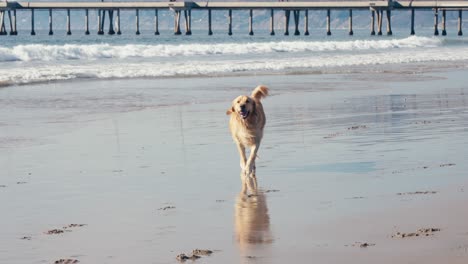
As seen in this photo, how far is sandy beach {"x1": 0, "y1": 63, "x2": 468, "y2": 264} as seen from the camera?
5652mm

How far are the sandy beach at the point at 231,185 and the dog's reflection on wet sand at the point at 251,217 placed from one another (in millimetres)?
12

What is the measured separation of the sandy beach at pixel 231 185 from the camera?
5652 mm

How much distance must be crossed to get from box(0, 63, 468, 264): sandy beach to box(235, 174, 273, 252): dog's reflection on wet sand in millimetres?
12

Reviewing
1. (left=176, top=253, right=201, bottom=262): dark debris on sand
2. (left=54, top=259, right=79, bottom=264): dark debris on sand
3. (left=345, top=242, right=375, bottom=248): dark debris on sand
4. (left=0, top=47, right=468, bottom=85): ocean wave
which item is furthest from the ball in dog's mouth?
(left=0, top=47, right=468, bottom=85): ocean wave

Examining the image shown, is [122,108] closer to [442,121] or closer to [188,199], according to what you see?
[442,121]

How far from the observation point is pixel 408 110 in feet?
44.9

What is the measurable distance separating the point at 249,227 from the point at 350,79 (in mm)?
16060

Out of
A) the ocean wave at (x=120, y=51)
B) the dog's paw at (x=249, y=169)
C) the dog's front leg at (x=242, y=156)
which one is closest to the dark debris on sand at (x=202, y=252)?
the dog's paw at (x=249, y=169)

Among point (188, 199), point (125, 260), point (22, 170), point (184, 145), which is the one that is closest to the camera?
point (125, 260)

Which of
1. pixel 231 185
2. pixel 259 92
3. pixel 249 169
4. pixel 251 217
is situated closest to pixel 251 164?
pixel 249 169

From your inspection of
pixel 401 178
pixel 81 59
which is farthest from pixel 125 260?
pixel 81 59

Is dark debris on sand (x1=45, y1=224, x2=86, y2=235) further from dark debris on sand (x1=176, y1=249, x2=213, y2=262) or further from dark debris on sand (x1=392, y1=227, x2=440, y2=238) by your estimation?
dark debris on sand (x1=392, y1=227, x2=440, y2=238)

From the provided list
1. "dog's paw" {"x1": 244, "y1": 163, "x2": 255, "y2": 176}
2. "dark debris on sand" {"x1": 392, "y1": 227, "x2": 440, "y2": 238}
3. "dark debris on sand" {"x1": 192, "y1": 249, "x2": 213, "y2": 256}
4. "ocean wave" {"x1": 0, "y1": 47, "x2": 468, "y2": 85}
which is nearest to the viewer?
"dark debris on sand" {"x1": 192, "y1": 249, "x2": 213, "y2": 256}

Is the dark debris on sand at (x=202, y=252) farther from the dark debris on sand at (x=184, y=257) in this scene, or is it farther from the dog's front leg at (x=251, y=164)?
the dog's front leg at (x=251, y=164)
